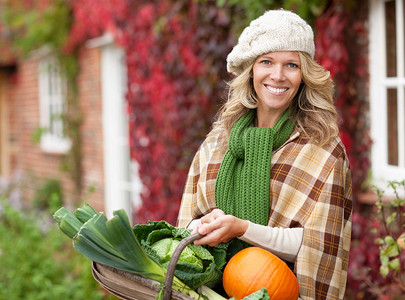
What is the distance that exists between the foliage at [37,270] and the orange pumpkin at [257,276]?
7.62ft

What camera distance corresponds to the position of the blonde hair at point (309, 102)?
2.19 metres

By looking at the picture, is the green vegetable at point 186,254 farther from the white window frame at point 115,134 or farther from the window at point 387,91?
the white window frame at point 115,134

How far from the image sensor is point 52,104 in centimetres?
934

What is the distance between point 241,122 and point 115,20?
4.48 m

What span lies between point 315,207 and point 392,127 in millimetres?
2122

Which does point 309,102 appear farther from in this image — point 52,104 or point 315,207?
point 52,104

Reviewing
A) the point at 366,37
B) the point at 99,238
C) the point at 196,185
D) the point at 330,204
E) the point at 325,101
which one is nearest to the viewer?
the point at 99,238

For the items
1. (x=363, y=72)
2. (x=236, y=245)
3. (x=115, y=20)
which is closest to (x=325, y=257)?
(x=236, y=245)

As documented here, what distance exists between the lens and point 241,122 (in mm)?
2348

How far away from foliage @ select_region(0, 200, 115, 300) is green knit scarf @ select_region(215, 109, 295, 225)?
2162mm

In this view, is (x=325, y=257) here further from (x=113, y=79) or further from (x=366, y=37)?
(x=113, y=79)

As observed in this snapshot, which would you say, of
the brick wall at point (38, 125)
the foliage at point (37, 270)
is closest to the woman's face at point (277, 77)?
the foliage at point (37, 270)

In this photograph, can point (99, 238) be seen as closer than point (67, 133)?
→ Yes

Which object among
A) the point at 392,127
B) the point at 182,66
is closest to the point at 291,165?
the point at 392,127
